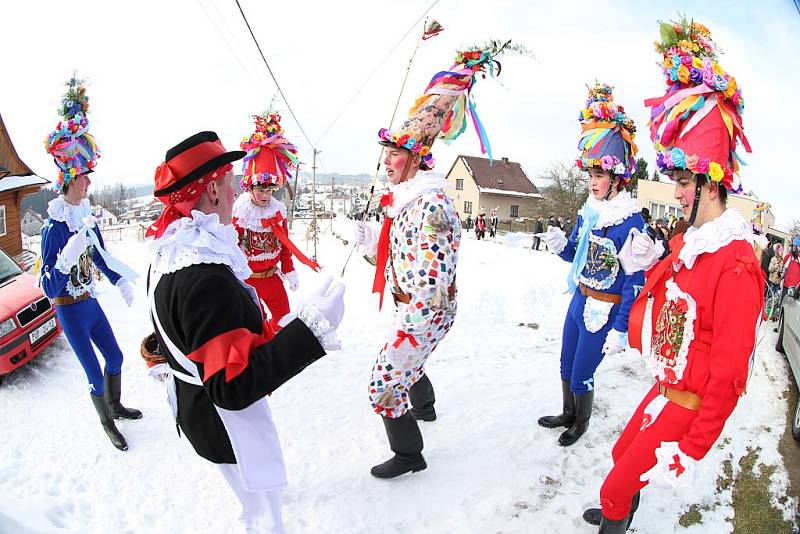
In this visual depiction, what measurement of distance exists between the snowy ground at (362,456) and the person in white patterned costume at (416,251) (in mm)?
392

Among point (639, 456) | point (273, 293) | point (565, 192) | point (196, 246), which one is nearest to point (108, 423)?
point (273, 293)

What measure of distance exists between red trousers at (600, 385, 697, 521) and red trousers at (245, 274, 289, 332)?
3376mm

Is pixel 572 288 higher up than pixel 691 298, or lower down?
lower down

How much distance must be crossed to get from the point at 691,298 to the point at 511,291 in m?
6.23

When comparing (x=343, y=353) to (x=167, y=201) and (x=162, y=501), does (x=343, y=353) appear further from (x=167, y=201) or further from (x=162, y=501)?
(x=167, y=201)

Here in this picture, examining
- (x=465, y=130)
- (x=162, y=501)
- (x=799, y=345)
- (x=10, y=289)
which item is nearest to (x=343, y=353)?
(x=162, y=501)

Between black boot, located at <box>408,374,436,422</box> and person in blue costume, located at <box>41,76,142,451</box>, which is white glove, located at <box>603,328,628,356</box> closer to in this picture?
black boot, located at <box>408,374,436,422</box>

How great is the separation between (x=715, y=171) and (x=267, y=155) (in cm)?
398

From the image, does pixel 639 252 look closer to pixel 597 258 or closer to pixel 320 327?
pixel 597 258

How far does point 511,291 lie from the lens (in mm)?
Answer: 8328

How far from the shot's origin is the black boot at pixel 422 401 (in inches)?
154

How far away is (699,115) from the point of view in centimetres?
223

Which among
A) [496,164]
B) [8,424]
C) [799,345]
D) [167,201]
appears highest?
[496,164]

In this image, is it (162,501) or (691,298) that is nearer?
(691,298)
